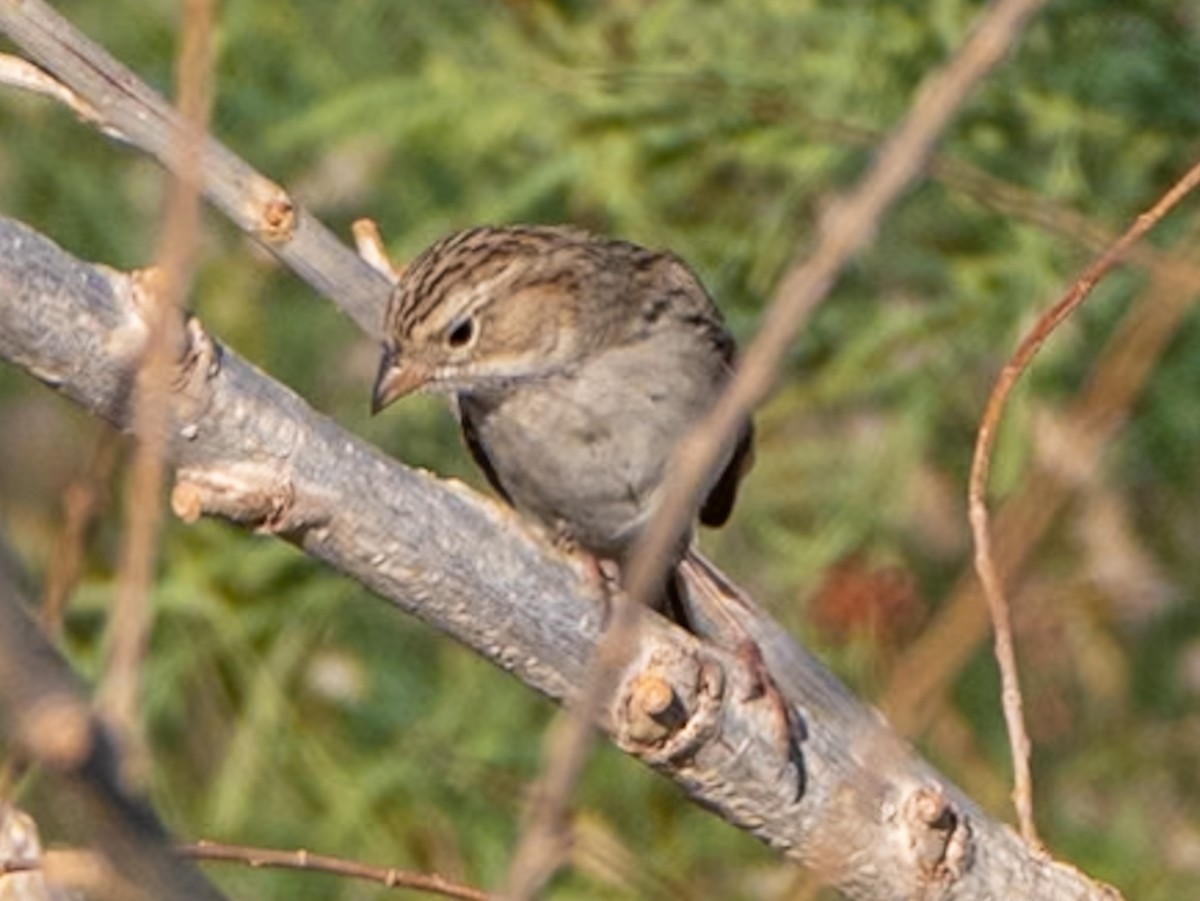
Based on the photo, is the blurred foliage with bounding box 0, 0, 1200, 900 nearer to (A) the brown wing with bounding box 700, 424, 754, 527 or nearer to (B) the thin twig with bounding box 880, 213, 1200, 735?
(A) the brown wing with bounding box 700, 424, 754, 527

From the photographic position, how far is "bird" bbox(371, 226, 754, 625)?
15.3 ft

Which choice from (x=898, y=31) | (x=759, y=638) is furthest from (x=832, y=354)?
(x=759, y=638)

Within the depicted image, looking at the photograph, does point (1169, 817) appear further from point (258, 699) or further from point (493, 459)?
point (493, 459)

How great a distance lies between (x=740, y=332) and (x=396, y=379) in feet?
6.32

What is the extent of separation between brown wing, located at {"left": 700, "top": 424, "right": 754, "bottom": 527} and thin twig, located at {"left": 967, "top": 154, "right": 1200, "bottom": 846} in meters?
1.58

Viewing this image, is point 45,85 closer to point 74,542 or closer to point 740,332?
point 74,542

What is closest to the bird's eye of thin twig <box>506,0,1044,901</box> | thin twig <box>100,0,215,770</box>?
thin twig <box>100,0,215,770</box>

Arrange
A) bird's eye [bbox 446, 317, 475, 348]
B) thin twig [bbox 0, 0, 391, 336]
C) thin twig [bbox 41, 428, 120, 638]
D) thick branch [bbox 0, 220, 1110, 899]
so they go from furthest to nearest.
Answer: bird's eye [bbox 446, 317, 475, 348] < thin twig [bbox 0, 0, 391, 336] < thin twig [bbox 41, 428, 120, 638] < thick branch [bbox 0, 220, 1110, 899]

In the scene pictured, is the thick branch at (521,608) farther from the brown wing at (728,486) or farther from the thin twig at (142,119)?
the brown wing at (728,486)

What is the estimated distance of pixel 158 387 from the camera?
2158mm

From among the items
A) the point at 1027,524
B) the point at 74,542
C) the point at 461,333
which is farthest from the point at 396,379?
the point at 1027,524

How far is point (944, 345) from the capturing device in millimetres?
6867

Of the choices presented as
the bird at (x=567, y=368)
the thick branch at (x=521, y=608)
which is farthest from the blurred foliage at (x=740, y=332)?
the thick branch at (x=521, y=608)

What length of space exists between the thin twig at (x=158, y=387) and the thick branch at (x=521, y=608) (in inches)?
21.6
